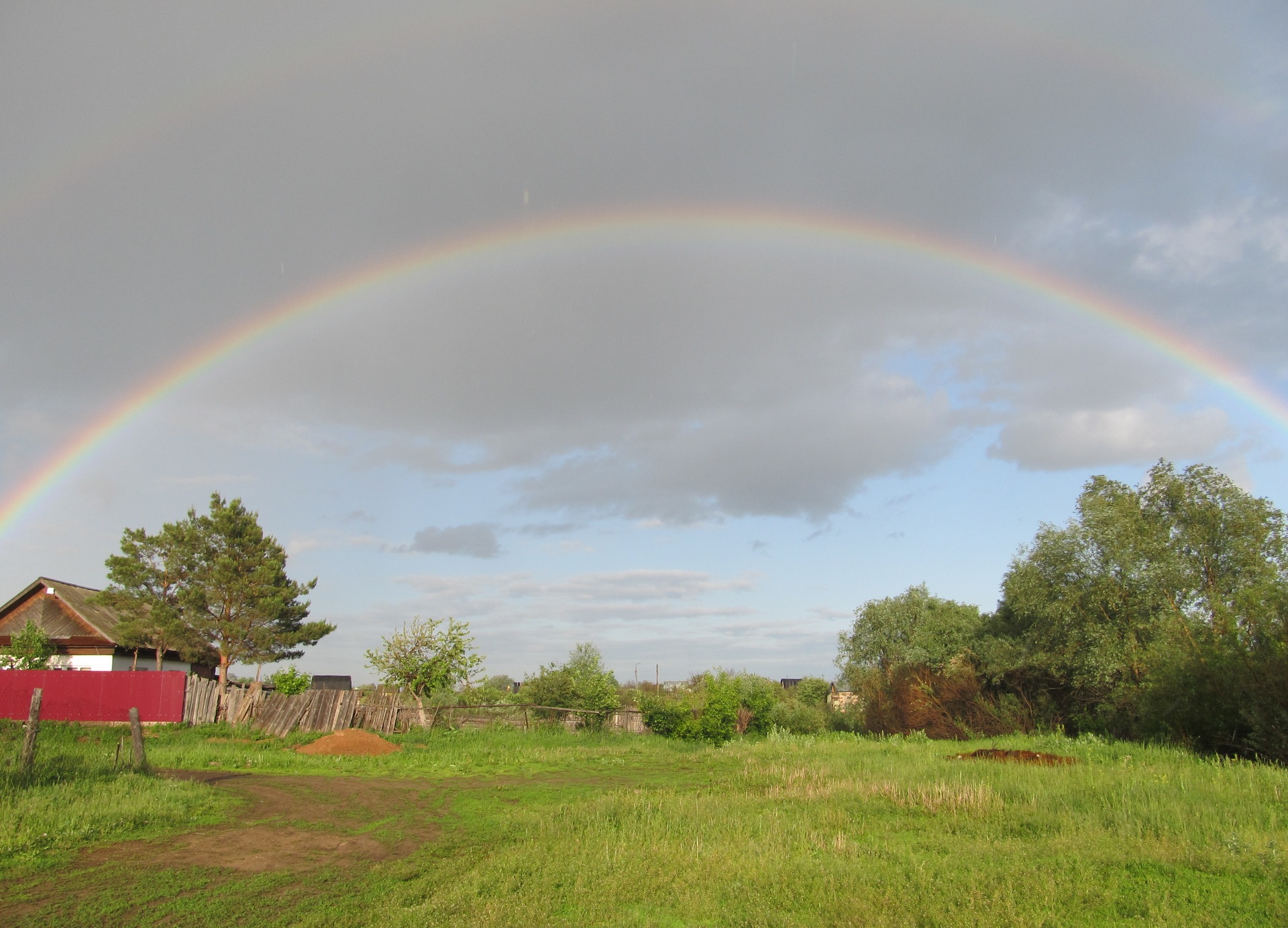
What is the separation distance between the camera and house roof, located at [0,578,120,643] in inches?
1542

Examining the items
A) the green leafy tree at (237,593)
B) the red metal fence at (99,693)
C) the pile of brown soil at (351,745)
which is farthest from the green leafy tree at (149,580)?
the pile of brown soil at (351,745)

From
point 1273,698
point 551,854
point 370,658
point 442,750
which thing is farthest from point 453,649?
point 1273,698

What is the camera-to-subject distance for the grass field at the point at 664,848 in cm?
666

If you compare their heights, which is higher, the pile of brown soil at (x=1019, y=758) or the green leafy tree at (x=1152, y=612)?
the green leafy tree at (x=1152, y=612)

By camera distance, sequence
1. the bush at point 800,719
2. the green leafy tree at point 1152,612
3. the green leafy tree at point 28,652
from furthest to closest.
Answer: the bush at point 800,719, the green leafy tree at point 28,652, the green leafy tree at point 1152,612

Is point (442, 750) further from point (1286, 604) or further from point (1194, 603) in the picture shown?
point (1194, 603)

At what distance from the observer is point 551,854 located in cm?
874

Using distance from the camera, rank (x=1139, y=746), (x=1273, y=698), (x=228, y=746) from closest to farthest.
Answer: (x=1273, y=698) < (x=1139, y=746) < (x=228, y=746)

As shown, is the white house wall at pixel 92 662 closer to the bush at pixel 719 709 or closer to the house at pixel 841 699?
the bush at pixel 719 709

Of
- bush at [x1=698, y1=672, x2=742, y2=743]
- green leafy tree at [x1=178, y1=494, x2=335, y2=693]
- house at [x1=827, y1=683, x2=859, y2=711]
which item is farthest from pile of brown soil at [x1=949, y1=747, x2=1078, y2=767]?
green leafy tree at [x1=178, y1=494, x2=335, y2=693]

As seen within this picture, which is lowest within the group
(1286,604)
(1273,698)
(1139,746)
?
(1139,746)

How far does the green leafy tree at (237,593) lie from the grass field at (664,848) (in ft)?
71.0

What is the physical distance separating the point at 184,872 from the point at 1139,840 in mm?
10097

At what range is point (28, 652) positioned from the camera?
109ft
